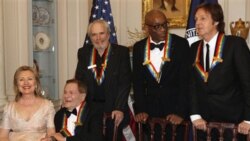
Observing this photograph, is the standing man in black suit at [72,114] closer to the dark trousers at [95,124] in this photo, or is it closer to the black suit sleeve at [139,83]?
the dark trousers at [95,124]

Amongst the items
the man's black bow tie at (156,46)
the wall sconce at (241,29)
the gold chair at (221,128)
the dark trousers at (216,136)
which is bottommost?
the dark trousers at (216,136)

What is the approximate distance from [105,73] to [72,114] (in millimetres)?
463

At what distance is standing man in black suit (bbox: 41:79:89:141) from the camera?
8.69 ft

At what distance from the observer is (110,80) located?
297cm

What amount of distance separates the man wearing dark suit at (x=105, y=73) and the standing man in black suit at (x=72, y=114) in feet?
0.54

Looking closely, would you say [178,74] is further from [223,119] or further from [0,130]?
[0,130]

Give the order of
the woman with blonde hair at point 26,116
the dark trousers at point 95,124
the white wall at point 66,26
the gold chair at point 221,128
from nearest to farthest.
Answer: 1. the gold chair at point 221,128
2. the dark trousers at point 95,124
3. the woman with blonde hair at point 26,116
4. the white wall at point 66,26

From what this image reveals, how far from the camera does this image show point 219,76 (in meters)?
2.40

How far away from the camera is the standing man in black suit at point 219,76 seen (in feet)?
7.75

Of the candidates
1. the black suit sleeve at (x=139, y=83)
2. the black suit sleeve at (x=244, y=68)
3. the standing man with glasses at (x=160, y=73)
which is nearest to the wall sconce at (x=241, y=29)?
the standing man with glasses at (x=160, y=73)

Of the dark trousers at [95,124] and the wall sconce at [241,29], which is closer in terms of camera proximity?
the dark trousers at [95,124]

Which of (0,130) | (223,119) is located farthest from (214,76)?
(0,130)

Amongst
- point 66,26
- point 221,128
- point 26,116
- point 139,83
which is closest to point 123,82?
point 139,83

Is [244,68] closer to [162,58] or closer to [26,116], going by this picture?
[162,58]
